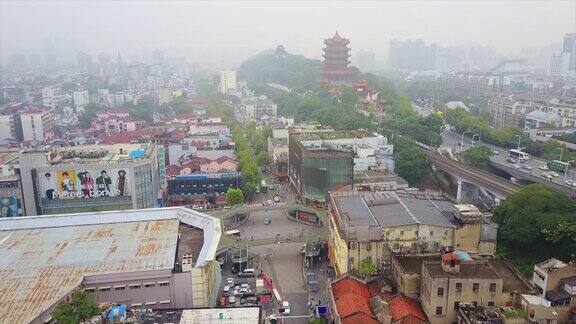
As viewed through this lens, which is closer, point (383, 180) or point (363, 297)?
point (363, 297)

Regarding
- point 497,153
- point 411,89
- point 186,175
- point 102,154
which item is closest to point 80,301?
point 102,154

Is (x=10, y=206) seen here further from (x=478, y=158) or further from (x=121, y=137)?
(x=478, y=158)

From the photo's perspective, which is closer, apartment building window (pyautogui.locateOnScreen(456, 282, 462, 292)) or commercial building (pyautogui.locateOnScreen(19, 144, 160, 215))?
apartment building window (pyautogui.locateOnScreen(456, 282, 462, 292))

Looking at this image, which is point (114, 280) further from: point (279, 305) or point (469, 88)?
point (469, 88)

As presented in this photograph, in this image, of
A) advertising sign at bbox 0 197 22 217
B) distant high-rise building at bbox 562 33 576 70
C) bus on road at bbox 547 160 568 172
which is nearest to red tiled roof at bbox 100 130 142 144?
advertising sign at bbox 0 197 22 217

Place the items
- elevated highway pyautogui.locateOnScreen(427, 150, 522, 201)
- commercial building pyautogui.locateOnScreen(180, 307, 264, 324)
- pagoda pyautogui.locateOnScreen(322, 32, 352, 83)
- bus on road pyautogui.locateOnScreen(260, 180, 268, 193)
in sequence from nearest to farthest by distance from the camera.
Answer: commercial building pyautogui.locateOnScreen(180, 307, 264, 324) < elevated highway pyautogui.locateOnScreen(427, 150, 522, 201) < bus on road pyautogui.locateOnScreen(260, 180, 268, 193) < pagoda pyautogui.locateOnScreen(322, 32, 352, 83)

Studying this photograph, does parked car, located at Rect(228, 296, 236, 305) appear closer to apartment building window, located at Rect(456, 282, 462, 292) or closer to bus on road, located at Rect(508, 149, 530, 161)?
apartment building window, located at Rect(456, 282, 462, 292)

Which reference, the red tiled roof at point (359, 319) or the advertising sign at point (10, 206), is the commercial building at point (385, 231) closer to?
the red tiled roof at point (359, 319)
